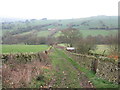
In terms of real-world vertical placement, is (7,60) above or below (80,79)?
above

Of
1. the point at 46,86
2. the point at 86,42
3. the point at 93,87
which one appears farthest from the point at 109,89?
the point at 86,42

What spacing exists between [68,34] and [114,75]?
35856 millimetres

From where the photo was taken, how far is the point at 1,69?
465 inches

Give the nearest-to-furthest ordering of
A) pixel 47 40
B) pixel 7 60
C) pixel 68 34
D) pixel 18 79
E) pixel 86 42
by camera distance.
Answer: pixel 18 79, pixel 7 60, pixel 86 42, pixel 68 34, pixel 47 40

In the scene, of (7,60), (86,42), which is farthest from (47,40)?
(7,60)

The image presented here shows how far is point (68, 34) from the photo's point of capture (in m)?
49.4

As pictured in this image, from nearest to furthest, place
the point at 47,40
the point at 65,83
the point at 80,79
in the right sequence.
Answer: the point at 65,83 → the point at 80,79 → the point at 47,40

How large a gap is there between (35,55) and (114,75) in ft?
30.4

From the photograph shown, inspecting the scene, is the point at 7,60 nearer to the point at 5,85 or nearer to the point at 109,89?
the point at 5,85

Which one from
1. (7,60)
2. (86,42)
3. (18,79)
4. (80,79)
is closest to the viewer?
(18,79)

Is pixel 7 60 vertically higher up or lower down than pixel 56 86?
higher up

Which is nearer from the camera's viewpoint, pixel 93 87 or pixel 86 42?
pixel 93 87

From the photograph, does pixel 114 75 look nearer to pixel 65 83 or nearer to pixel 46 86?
pixel 65 83

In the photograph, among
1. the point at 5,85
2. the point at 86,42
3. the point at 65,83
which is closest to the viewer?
the point at 5,85
